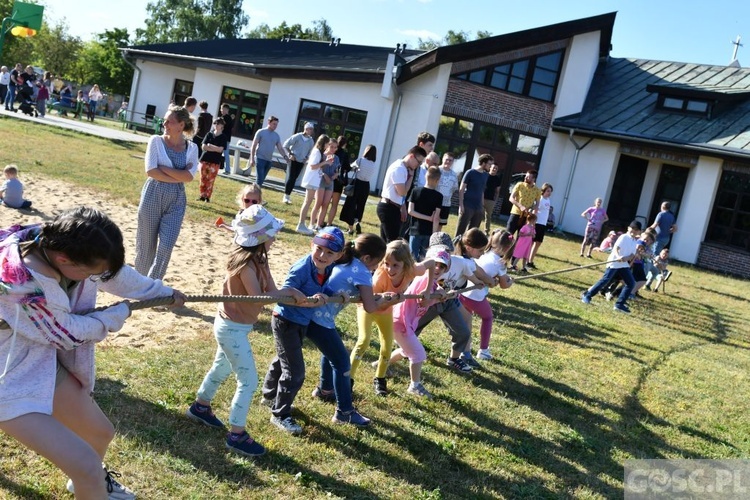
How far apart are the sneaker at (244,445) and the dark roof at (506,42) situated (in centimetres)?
2046

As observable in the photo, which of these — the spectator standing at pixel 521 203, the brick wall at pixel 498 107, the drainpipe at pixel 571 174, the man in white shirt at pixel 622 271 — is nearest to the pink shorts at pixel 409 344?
the man in white shirt at pixel 622 271

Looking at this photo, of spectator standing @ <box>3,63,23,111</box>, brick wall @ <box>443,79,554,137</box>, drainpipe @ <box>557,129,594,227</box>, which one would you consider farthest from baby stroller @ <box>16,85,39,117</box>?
drainpipe @ <box>557,129,594,227</box>

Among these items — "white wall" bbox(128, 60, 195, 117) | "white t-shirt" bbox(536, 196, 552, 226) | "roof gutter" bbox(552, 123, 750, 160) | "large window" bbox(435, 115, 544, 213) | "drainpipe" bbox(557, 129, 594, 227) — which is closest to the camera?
"white t-shirt" bbox(536, 196, 552, 226)

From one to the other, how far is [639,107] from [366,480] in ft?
81.1

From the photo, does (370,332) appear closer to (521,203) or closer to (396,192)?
(396,192)

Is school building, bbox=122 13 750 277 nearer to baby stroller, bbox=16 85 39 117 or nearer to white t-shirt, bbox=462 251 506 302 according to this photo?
baby stroller, bbox=16 85 39 117

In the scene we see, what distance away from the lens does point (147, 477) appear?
3.97 metres

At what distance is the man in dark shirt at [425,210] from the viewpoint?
9.68 meters

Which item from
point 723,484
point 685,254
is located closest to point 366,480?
point 723,484

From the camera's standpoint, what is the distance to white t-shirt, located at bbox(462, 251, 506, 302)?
7.23 meters

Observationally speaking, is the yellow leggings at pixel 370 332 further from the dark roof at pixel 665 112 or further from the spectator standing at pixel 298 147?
the dark roof at pixel 665 112

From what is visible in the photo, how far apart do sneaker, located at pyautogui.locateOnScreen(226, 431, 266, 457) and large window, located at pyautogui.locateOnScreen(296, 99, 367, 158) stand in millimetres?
21747

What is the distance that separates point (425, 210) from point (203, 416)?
5488 mm

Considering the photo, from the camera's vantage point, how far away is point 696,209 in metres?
23.7
